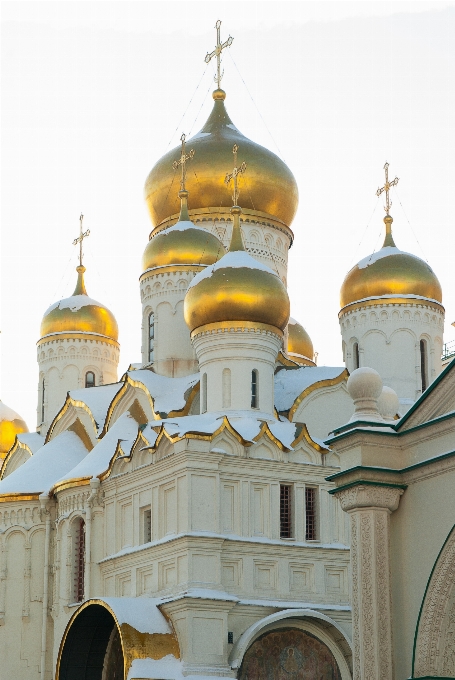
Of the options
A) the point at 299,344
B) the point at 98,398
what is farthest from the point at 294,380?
the point at 299,344

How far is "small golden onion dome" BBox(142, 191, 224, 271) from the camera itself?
22250 mm

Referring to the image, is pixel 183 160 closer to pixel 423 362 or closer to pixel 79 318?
pixel 79 318

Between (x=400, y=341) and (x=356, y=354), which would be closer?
(x=400, y=341)

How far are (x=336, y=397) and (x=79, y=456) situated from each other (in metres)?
5.28

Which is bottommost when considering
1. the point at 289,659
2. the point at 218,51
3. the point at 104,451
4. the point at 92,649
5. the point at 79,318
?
the point at 289,659

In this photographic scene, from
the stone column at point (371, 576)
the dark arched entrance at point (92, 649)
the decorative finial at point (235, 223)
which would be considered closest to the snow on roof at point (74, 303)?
the decorative finial at point (235, 223)

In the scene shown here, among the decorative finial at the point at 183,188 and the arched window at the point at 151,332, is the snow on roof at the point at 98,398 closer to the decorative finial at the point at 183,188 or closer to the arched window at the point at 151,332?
the arched window at the point at 151,332

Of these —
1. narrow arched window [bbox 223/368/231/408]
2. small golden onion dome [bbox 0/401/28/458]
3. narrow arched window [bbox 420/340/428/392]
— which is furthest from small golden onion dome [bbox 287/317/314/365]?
narrow arched window [bbox 223/368/231/408]

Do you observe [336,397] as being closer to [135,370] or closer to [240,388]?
[240,388]

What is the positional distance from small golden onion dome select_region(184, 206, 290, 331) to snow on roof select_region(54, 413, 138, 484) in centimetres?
239

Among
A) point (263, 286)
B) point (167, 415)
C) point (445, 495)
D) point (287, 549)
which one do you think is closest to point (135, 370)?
point (167, 415)

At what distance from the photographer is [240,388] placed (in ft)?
63.8

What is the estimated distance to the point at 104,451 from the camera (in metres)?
20.7

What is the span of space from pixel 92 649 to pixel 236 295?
246 inches
